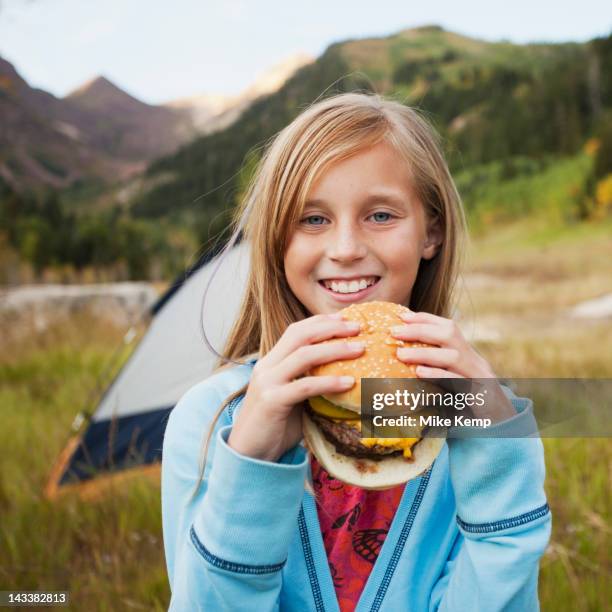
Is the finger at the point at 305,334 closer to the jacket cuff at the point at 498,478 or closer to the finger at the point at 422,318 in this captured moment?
the finger at the point at 422,318

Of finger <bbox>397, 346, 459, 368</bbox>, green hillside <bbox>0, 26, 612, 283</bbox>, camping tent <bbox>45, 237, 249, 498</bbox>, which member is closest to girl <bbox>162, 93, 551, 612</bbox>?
finger <bbox>397, 346, 459, 368</bbox>

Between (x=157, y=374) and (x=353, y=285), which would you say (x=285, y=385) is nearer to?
(x=353, y=285)

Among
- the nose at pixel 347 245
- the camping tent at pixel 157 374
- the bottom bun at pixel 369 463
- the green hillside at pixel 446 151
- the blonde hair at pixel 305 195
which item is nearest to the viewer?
the bottom bun at pixel 369 463

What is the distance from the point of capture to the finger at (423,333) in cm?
125

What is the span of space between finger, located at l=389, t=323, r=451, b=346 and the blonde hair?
455 mm

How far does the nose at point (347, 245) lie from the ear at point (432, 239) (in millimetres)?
361

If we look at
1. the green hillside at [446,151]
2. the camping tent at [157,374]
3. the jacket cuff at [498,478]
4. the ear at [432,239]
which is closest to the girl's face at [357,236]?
the ear at [432,239]

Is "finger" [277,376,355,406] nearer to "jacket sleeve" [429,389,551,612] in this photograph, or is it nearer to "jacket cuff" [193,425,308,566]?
"jacket cuff" [193,425,308,566]

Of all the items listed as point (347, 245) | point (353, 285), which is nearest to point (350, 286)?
point (353, 285)

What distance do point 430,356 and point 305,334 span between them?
25 centimetres

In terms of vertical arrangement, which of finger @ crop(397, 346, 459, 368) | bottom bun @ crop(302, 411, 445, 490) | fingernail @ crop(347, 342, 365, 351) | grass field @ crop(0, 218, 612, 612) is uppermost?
fingernail @ crop(347, 342, 365, 351)

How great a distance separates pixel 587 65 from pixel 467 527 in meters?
45.1

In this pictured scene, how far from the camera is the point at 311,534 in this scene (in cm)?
152

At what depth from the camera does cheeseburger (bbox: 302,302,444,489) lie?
1.26 m
